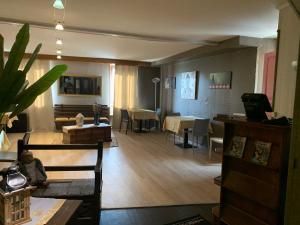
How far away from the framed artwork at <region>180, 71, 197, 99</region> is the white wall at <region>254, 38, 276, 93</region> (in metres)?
2.17

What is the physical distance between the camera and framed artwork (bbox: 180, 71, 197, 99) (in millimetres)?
7059

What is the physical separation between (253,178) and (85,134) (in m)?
4.99

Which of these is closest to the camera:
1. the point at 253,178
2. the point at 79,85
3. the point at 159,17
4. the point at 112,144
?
the point at 253,178

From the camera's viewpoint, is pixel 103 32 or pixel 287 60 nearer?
pixel 287 60

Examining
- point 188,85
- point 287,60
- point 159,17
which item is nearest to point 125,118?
point 188,85

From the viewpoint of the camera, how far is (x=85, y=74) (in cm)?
902

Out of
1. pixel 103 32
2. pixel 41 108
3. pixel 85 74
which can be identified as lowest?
pixel 41 108

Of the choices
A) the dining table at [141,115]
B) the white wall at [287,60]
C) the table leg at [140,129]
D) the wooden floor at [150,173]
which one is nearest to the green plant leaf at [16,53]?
the wooden floor at [150,173]

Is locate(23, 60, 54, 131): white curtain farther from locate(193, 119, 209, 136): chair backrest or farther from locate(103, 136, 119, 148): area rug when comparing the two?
locate(193, 119, 209, 136): chair backrest

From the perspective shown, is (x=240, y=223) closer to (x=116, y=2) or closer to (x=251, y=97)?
(x=251, y=97)

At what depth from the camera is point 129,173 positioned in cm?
436

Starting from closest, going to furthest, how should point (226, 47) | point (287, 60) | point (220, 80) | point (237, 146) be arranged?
point (237, 146), point (287, 60), point (226, 47), point (220, 80)

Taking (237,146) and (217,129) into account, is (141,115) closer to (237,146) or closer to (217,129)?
(217,129)

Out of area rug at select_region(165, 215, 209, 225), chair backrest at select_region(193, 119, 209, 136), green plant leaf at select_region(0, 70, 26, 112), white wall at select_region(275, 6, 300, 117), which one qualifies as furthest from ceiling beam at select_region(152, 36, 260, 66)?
green plant leaf at select_region(0, 70, 26, 112)
